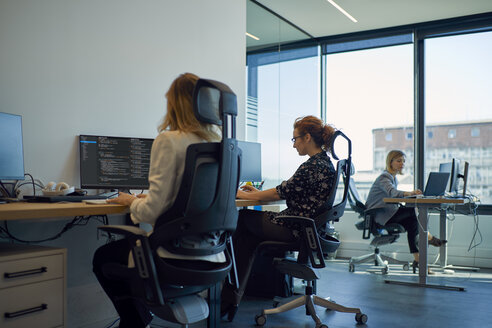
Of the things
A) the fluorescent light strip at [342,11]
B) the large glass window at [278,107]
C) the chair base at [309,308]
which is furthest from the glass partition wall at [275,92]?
the chair base at [309,308]

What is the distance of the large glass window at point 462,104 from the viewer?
5762 mm

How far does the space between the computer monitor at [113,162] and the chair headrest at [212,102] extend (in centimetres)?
134

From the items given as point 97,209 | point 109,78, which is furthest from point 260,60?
point 97,209

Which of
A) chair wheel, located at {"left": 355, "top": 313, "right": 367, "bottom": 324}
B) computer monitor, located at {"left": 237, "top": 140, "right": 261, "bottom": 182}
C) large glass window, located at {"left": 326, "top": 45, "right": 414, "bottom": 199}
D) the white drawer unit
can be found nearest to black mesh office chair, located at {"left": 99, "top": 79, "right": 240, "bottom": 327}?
the white drawer unit

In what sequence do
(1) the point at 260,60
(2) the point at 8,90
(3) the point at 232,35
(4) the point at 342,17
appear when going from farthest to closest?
(4) the point at 342,17 → (1) the point at 260,60 → (3) the point at 232,35 → (2) the point at 8,90

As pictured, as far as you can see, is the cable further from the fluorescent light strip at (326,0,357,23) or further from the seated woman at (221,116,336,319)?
the fluorescent light strip at (326,0,357,23)

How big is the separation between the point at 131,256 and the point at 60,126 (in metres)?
1.33

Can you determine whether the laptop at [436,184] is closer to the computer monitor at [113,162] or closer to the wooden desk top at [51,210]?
the computer monitor at [113,162]

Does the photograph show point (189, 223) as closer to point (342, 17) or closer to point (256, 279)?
point (256, 279)

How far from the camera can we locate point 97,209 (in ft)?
7.12

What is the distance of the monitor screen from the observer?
241 cm

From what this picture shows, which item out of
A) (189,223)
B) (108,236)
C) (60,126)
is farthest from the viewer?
(108,236)

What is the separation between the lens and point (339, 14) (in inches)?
229

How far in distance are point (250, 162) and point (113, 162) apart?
1.34 meters
